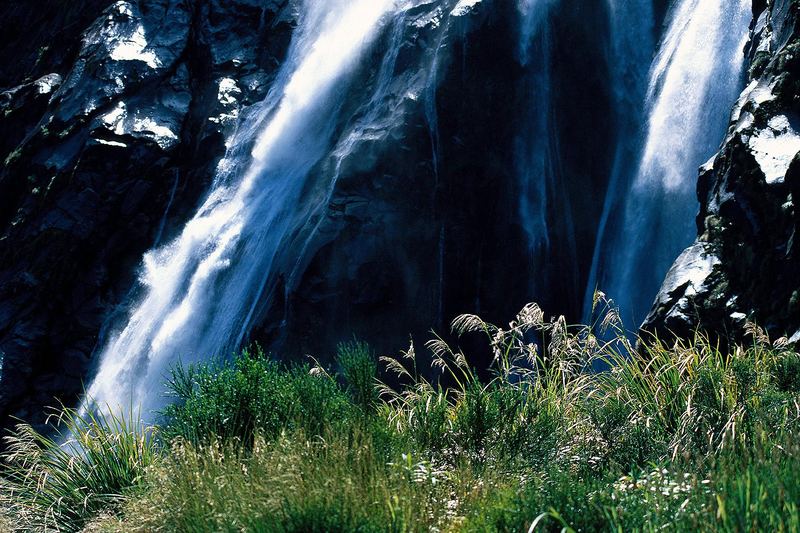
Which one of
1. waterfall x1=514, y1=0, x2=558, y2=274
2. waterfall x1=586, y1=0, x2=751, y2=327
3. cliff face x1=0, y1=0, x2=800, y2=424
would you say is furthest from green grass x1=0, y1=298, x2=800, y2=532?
waterfall x1=514, y1=0, x2=558, y2=274

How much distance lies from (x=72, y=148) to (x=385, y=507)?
53.1 ft

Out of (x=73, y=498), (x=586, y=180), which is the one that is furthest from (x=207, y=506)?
(x=586, y=180)

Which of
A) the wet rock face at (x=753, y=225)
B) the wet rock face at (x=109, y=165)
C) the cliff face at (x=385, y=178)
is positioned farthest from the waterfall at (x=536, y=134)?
the wet rock face at (x=109, y=165)

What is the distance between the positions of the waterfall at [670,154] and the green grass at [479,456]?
6.29m

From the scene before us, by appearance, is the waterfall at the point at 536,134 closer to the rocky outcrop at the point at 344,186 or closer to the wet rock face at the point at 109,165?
the rocky outcrop at the point at 344,186

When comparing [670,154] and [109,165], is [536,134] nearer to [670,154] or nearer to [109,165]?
[670,154]

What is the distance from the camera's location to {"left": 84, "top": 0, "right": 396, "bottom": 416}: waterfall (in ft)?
48.3

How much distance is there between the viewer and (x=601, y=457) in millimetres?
5605

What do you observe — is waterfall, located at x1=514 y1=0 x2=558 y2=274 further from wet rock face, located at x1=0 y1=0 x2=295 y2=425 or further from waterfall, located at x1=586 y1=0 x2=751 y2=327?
wet rock face, located at x1=0 y1=0 x2=295 y2=425

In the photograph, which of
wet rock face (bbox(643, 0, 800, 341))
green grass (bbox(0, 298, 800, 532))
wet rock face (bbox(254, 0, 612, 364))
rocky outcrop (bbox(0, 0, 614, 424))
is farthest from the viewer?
rocky outcrop (bbox(0, 0, 614, 424))

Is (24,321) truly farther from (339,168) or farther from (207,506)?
(207,506)

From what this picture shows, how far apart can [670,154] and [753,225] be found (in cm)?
488

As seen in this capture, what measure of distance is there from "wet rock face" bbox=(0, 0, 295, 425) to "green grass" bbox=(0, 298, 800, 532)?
35.3ft

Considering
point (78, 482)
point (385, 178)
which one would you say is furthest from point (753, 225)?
point (78, 482)
